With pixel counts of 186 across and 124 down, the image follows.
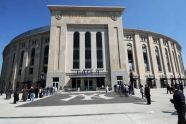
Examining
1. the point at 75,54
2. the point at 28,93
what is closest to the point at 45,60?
the point at 75,54

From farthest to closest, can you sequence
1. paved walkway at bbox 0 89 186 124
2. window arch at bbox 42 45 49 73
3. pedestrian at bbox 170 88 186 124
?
window arch at bbox 42 45 49 73 < paved walkway at bbox 0 89 186 124 < pedestrian at bbox 170 88 186 124

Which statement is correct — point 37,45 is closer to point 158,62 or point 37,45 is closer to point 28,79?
point 28,79

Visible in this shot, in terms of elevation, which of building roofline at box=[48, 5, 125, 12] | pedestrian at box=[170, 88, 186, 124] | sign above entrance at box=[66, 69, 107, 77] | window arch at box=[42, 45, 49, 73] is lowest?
pedestrian at box=[170, 88, 186, 124]

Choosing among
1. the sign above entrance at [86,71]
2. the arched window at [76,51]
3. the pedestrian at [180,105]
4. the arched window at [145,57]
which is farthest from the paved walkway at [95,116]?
the arched window at [145,57]

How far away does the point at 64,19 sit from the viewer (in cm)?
4622

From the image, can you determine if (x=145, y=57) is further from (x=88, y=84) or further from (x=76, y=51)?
(x=76, y=51)

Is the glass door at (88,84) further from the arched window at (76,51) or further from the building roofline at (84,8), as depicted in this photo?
the building roofline at (84,8)

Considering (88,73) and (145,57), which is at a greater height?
(145,57)

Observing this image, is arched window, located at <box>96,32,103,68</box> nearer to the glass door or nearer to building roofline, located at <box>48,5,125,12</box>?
the glass door

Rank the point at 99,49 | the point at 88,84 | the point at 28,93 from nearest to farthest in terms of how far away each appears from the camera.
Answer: the point at 28,93 < the point at 88,84 < the point at 99,49

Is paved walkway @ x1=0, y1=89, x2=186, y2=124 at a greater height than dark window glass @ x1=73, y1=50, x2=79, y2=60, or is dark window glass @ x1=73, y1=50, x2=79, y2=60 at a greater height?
dark window glass @ x1=73, y1=50, x2=79, y2=60

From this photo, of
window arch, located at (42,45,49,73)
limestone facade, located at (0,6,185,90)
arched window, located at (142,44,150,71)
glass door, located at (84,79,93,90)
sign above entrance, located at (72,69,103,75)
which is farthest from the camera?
arched window, located at (142,44,150,71)

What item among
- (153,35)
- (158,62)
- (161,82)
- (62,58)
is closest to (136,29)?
(153,35)

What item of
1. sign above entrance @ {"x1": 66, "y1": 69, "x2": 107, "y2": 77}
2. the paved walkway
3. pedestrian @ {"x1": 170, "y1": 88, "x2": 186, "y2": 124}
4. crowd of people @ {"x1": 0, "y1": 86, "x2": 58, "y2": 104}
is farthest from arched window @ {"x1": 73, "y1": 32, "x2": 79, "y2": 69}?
pedestrian @ {"x1": 170, "y1": 88, "x2": 186, "y2": 124}
